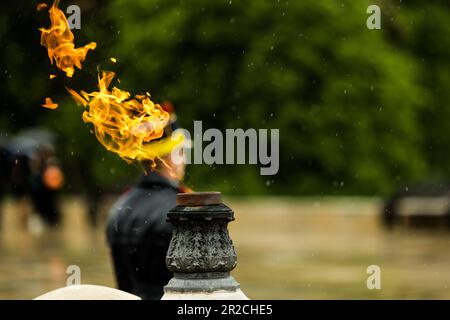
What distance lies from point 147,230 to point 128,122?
2.01 ft

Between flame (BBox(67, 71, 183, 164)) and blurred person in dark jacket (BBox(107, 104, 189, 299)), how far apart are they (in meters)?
0.07

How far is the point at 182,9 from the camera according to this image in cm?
2941

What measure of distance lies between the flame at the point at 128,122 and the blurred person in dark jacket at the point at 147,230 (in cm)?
7

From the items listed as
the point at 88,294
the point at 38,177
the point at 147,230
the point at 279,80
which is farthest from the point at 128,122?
the point at 279,80

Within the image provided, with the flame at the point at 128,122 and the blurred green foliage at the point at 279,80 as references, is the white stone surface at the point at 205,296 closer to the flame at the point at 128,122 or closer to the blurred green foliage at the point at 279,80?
the flame at the point at 128,122

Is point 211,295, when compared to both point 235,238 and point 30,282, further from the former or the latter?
point 235,238

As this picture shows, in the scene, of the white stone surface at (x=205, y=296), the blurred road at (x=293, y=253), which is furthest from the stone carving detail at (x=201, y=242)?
the blurred road at (x=293, y=253)

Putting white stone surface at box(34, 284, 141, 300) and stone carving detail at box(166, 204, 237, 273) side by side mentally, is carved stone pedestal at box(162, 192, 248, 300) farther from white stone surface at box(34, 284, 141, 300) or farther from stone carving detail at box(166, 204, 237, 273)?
white stone surface at box(34, 284, 141, 300)

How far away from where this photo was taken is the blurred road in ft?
46.1

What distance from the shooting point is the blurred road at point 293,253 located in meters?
14.0

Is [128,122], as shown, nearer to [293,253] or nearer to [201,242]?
[201,242]

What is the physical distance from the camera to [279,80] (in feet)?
94.3
